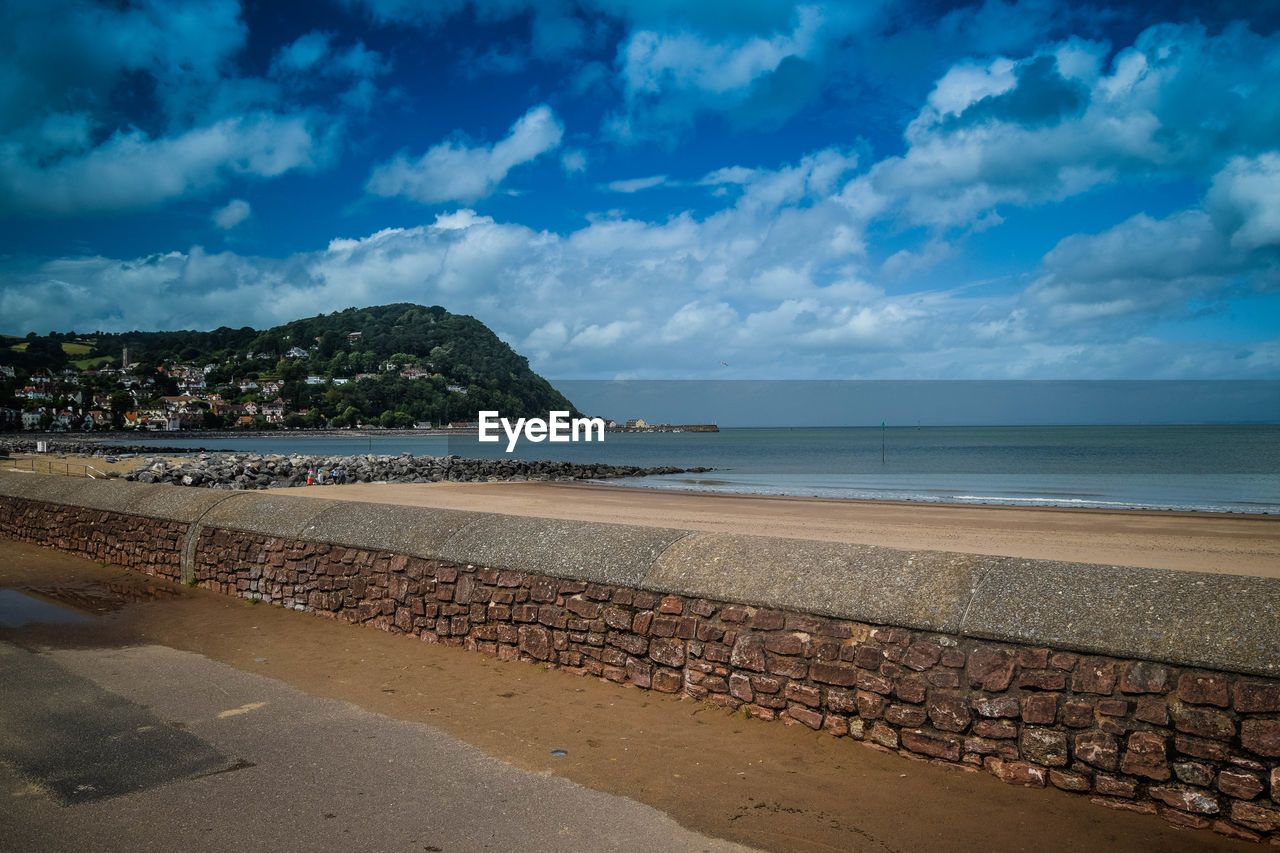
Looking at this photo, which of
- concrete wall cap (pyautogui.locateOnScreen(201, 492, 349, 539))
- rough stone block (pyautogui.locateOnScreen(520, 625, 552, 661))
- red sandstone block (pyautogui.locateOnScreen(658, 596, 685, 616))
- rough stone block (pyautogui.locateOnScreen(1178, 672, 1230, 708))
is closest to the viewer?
rough stone block (pyautogui.locateOnScreen(1178, 672, 1230, 708))

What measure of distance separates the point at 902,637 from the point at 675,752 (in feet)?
4.40

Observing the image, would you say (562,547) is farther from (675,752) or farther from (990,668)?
(990,668)

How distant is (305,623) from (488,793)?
384 cm

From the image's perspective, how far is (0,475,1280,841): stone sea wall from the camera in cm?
322

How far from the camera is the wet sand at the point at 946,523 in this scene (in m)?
13.1

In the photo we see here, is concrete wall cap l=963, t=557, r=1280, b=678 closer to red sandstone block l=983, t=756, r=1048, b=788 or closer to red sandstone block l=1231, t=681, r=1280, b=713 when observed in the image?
red sandstone block l=1231, t=681, r=1280, b=713

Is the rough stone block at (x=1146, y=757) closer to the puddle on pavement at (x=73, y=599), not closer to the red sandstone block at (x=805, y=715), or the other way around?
the red sandstone block at (x=805, y=715)

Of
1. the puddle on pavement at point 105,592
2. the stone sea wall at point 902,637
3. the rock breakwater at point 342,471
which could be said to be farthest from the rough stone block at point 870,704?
the rock breakwater at point 342,471

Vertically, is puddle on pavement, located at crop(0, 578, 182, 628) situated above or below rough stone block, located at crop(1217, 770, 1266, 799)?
below

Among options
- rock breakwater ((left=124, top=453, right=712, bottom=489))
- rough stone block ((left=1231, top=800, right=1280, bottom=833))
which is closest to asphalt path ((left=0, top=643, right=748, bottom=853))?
rough stone block ((left=1231, top=800, right=1280, bottom=833))

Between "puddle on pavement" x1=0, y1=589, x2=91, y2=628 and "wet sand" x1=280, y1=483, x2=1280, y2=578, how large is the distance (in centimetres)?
848

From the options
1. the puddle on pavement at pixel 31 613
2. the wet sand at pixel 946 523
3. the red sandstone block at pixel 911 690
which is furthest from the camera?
the wet sand at pixel 946 523

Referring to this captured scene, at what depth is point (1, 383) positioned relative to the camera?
109m

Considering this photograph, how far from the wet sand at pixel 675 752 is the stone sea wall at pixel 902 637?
12cm
